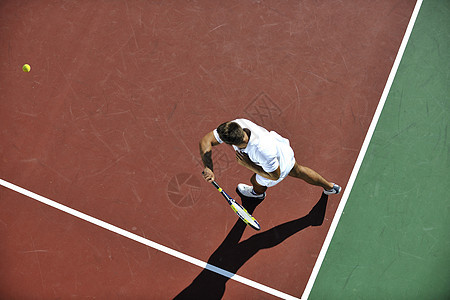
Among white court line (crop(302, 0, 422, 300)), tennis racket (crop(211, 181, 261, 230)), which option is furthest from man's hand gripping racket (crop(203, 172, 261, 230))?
white court line (crop(302, 0, 422, 300))

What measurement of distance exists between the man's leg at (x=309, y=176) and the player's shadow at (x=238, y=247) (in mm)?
396

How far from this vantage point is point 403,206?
5211 millimetres

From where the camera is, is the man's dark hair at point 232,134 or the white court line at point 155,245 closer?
the man's dark hair at point 232,134

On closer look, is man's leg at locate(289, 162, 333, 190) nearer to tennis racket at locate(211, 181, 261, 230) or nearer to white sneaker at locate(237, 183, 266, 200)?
white sneaker at locate(237, 183, 266, 200)

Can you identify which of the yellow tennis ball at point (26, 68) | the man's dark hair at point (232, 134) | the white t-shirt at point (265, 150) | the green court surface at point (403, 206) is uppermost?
the yellow tennis ball at point (26, 68)

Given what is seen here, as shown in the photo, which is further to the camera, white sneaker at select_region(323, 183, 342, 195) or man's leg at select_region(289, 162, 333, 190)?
white sneaker at select_region(323, 183, 342, 195)

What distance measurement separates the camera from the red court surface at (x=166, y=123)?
16.7ft

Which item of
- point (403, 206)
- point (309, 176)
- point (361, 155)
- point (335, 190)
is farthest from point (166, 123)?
point (403, 206)

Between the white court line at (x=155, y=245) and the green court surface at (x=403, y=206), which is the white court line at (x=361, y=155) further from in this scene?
the white court line at (x=155, y=245)

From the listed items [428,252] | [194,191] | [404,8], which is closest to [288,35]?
[404,8]

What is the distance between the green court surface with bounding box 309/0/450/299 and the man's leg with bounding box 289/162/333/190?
648 mm

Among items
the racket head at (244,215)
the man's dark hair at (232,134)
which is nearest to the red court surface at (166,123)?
the racket head at (244,215)

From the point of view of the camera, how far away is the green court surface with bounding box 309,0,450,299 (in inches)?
200

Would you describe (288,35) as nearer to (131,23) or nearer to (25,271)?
(131,23)
